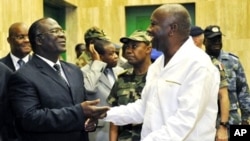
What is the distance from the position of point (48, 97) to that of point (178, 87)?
0.93 m

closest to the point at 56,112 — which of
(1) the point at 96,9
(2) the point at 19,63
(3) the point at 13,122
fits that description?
(3) the point at 13,122

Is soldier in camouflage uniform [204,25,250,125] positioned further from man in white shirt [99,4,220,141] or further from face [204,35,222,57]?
man in white shirt [99,4,220,141]

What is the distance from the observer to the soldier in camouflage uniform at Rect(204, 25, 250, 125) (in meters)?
4.90

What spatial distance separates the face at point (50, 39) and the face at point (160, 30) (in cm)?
77

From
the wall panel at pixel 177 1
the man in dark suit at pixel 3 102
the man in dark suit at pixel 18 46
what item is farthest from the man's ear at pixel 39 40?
the wall panel at pixel 177 1

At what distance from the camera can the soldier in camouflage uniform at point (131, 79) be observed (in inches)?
151

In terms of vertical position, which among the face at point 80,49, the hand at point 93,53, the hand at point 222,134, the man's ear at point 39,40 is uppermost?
the man's ear at point 39,40

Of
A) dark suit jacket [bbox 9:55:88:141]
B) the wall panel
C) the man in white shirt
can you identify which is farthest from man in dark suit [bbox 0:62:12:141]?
the wall panel

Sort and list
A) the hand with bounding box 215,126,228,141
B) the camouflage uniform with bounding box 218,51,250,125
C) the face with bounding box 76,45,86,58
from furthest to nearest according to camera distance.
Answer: the face with bounding box 76,45,86,58
the camouflage uniform with bounding box 218,51,250,125
the hand with bounding box 215,126,228,141

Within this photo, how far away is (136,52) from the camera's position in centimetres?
394

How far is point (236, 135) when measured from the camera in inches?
155

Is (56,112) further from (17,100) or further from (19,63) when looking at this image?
(19,63)

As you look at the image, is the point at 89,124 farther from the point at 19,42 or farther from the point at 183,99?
the point at 19,42

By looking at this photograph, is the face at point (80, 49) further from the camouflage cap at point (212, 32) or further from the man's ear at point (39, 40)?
the man's ear at point (39, 40)
